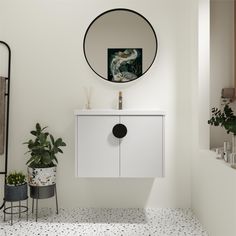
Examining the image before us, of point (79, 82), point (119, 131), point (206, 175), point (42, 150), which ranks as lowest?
point (206, 175)

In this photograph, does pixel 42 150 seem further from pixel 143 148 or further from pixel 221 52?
pixel 221 52

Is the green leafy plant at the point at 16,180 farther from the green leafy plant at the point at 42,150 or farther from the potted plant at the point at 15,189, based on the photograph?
the green leafy plant at the point at 42,150

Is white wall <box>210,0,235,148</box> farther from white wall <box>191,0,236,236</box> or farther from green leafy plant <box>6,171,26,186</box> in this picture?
green leafy plant <box>6,171,26,186</box>

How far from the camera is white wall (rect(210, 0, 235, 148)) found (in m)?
2.66

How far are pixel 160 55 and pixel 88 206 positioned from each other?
1.44 meters

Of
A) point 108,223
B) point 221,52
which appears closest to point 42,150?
point 108,223

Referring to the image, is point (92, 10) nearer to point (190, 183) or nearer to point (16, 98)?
point (16, 98)

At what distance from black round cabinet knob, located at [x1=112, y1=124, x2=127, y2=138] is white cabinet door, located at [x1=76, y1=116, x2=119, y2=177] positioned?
0.03 metres

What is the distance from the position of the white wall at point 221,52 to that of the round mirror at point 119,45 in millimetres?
516

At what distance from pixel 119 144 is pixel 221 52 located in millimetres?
1183

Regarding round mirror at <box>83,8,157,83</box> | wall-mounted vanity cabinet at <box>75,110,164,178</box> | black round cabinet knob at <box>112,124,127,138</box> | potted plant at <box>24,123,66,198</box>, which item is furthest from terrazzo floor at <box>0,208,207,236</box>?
round mirror at <box>83,8,157,83</box>

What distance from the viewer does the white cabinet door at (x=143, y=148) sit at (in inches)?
93.6

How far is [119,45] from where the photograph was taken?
8.81 ft

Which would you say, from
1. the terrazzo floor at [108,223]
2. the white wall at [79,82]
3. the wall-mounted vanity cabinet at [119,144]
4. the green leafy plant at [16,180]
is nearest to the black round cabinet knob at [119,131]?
the wall-mounted vanity cabinet at [119,144]
